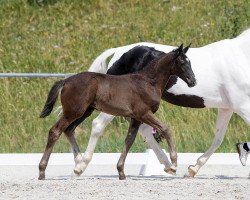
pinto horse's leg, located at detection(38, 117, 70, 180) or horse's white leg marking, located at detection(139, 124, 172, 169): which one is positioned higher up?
pinto horse's leg, located at detection(38, 117, 70, 180)

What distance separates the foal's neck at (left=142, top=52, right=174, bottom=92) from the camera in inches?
401

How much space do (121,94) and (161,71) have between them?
0.47 metres

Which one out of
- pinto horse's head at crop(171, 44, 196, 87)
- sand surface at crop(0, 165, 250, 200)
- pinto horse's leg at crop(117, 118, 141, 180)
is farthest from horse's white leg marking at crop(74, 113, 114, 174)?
pinto horse's head at crop(171, 44, 196, 87)

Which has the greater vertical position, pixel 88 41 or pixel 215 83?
pixel 215 83

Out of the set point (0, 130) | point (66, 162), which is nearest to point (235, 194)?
point (66, 162)

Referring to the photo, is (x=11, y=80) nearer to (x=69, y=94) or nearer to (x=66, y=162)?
(x=66, y=162)

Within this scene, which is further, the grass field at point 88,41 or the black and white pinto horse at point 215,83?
the grass field at point 88,41

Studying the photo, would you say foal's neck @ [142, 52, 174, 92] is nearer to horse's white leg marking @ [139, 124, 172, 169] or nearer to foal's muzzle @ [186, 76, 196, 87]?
foal's muzzle @ [186, 76, 196, 87]

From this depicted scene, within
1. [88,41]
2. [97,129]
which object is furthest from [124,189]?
[88,41]

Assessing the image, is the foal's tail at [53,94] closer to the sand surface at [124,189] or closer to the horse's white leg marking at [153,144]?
the sand surface at [124,189]

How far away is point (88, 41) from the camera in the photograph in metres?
19.5

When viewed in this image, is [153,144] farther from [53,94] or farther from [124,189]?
[124,189]

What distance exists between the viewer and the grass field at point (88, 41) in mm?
14844

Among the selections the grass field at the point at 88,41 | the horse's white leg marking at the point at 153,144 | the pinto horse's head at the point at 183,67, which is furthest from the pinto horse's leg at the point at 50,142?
the grass field at the point at 88,41
